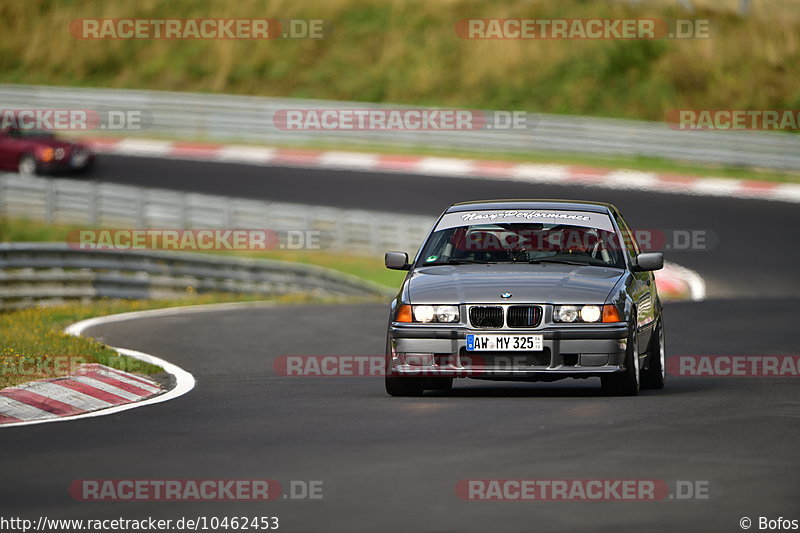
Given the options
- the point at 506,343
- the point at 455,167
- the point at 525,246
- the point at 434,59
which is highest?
the point at 434,59

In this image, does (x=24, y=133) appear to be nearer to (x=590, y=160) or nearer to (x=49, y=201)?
(x=49, y=201)

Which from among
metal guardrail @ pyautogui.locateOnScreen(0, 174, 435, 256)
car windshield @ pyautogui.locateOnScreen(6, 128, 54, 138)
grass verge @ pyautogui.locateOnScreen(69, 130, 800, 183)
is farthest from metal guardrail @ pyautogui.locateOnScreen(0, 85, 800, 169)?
metal guardrail @ pyautogui.locateOnScreen(0, 174, 435, 256)

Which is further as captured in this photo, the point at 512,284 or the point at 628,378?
the point at 628,378

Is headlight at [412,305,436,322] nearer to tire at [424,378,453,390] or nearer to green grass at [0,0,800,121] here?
tire at [424,378,453,390]

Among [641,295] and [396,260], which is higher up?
[396,260]

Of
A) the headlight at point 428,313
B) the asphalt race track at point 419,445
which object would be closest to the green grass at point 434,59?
the asphalt race track at point 419,445

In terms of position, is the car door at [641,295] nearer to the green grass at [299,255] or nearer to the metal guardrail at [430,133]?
the green grass at [299,255]

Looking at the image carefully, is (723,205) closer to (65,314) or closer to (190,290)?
(190,290)

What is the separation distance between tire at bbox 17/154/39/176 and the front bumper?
27.2 metres

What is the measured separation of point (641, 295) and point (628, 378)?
94 cm

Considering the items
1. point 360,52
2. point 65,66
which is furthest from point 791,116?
point 65,66

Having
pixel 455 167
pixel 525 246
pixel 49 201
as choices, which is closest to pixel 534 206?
pixel 525 246

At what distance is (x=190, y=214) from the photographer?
105ft

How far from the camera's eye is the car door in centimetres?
1141
